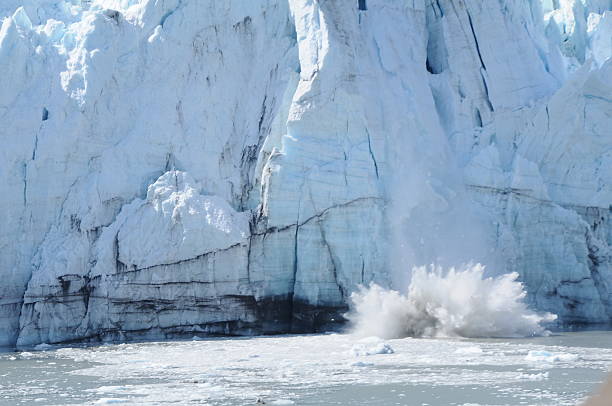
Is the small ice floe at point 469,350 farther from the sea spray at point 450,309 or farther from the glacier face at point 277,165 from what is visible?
the glacier face at point 277,165

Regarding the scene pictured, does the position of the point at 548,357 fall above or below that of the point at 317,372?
above

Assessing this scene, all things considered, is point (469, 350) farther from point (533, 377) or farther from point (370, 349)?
point (533, 377)

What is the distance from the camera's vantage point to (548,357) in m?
10.2

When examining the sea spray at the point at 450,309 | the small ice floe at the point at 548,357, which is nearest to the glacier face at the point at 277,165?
the sea spray at the point at 450,309

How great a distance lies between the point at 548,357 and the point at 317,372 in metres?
2.69

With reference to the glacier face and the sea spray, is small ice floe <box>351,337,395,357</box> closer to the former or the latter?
the sea spray

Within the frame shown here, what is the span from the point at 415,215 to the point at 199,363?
5.92 meters

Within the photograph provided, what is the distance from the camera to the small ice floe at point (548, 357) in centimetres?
1020

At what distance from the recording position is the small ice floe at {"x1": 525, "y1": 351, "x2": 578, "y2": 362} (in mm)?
10203

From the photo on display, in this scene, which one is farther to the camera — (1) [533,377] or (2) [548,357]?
(2) [548,357]

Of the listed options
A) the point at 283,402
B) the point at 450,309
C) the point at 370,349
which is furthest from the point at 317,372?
the point at 450,309

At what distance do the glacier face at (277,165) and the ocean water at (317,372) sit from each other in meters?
1.46

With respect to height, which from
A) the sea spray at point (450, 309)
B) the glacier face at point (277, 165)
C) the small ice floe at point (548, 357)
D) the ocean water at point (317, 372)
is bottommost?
the ocean water at point (317, 372)

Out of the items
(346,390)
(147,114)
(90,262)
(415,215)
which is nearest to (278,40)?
(147,114)
